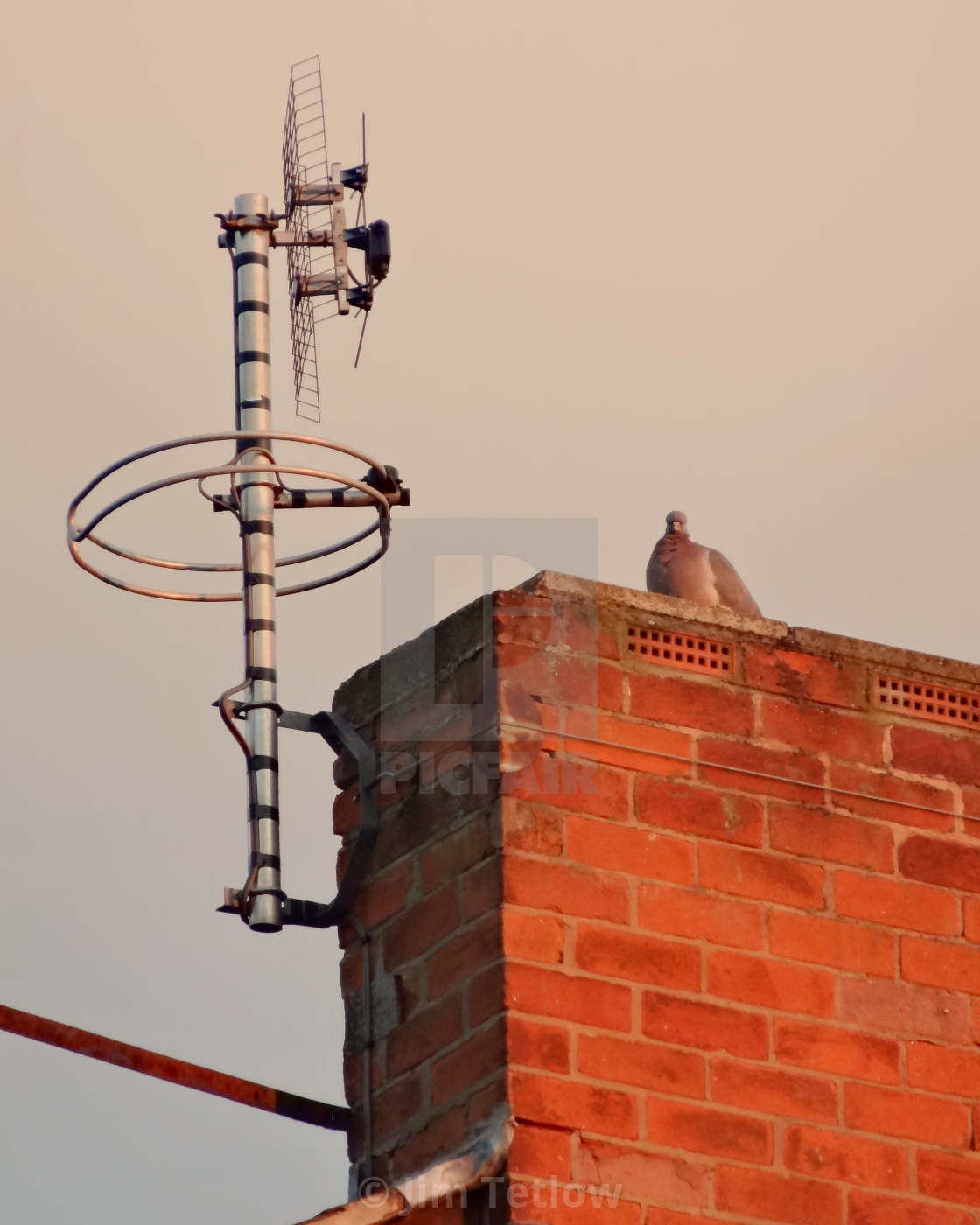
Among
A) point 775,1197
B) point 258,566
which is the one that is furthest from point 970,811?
point 258,566

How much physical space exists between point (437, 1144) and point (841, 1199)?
759 millimetres

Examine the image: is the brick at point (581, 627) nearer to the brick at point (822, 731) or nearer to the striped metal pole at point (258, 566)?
the brick at point (822, 731)

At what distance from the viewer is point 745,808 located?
15.5 feet

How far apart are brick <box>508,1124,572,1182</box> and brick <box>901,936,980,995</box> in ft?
2.79

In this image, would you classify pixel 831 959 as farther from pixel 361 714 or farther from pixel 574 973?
pixel 361 714

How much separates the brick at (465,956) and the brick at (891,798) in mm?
819

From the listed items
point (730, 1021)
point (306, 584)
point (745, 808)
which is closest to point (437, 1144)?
point (730, 1021)

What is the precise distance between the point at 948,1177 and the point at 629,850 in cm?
87

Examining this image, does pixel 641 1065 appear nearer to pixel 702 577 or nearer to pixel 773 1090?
pixel 773 1090

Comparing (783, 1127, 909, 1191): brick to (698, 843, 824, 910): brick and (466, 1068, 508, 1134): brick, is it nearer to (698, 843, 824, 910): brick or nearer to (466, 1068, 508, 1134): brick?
(698, 843, 824, 910): brick

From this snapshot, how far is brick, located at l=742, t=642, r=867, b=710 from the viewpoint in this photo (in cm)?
488

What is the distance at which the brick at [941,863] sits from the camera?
483cm

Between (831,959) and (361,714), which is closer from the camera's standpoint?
(831,959)

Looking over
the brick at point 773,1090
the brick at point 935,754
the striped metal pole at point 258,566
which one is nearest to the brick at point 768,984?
the brick at point 773,1090
